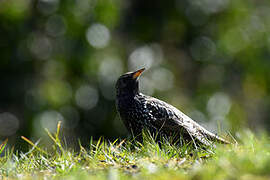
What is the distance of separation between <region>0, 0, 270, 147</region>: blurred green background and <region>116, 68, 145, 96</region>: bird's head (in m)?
6.61

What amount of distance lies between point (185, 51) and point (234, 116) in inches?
126

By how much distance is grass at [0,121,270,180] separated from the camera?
11.6ft

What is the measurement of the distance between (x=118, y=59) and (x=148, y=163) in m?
10.7

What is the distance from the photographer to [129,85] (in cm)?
642

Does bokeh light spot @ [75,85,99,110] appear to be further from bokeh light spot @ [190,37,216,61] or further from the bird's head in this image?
the bird's head

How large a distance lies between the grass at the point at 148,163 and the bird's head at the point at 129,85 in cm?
127

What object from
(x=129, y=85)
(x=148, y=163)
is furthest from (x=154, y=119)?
(x=148, y=163)

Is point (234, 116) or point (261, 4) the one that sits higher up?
point (261, 4)

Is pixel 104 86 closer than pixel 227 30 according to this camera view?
Yes

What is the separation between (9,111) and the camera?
14.4 metres

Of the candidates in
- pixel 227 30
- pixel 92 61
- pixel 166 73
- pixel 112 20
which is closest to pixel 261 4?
pixel 227 30

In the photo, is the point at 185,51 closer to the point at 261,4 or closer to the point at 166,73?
the point at 166,73

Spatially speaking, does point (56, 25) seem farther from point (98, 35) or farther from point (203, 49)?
point (203, 49)

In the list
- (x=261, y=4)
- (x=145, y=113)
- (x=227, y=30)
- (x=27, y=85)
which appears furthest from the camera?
(x=261, y=4)
